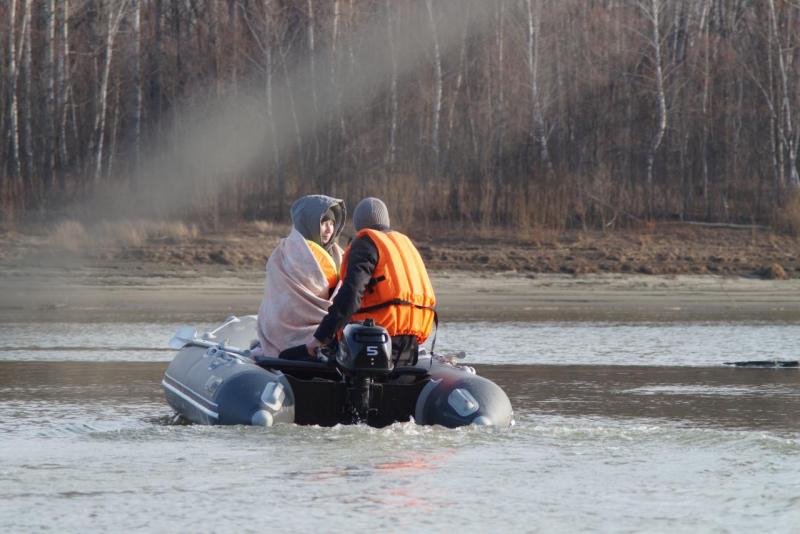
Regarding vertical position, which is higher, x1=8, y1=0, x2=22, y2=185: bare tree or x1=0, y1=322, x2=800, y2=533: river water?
x1=8, y1=0, x2=22, y2=185: bare tree

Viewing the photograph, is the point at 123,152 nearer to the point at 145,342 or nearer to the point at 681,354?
the point at 145,342

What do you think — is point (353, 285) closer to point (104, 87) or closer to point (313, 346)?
point (313, 346)

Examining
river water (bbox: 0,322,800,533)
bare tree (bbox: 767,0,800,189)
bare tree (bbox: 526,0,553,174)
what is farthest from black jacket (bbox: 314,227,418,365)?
bare tree (bbox: 767,0,800,189)

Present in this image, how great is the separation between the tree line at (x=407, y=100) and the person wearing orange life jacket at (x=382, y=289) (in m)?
17.8

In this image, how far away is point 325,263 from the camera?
8.75 metres

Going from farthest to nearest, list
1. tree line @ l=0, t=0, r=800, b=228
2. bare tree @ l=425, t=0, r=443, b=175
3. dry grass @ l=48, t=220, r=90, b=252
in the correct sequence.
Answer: bare tree @ l=425, t=0, r=443, b=175 < tree line @ l=0, t=0, r=800, b=228 < dry grass @ l=48, t=220, r=90, b=252

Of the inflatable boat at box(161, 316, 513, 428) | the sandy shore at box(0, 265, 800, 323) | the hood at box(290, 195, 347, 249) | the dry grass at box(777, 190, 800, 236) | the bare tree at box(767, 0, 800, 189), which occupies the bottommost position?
the sandy shore at box(0, 265, 800, 323)

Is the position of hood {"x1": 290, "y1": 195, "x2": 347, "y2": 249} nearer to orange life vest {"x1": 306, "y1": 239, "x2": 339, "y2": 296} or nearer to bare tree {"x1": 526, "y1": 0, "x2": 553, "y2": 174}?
orange life vest {"x1": 306, "y1": 239, "x2": 339, "y2": 296}

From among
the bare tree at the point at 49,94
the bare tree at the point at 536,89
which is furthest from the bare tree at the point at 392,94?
the bare tree at the point at 49,94

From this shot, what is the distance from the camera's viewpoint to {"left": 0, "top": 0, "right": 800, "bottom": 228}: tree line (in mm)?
27781

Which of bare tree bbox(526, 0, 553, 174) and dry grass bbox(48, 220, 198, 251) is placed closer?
dry grass bbox(48, 220, 198, 251)

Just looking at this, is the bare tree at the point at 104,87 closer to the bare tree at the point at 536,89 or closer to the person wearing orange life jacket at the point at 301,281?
the bare tree at the point at 536,89

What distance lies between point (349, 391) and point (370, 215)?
104 cm

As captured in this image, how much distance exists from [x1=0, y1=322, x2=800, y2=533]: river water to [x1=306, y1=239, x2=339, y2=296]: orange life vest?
1.06 meters
